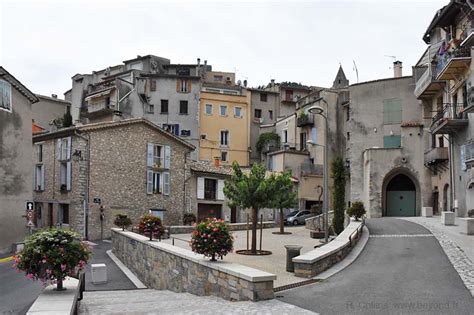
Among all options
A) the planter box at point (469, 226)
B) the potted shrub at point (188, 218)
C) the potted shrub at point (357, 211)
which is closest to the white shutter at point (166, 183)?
the potted shrub at point (188, 218)

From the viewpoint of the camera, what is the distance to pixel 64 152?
116 ft

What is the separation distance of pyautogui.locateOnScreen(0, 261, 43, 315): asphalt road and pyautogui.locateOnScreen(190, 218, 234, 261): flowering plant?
13.6 ft

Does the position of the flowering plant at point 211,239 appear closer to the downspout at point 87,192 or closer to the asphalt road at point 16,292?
the asphalt road at point 16,292

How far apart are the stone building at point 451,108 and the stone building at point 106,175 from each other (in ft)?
61.4

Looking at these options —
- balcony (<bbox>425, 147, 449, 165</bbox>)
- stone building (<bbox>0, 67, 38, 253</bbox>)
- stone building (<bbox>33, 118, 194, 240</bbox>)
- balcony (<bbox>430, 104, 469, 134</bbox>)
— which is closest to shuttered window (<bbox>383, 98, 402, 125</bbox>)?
balcony (<bbox>425, 147, 449, 165</bbox>)

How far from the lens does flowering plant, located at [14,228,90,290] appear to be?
28.3ft

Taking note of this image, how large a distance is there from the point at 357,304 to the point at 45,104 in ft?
189

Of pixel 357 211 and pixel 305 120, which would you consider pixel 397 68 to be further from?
pixel 357 211

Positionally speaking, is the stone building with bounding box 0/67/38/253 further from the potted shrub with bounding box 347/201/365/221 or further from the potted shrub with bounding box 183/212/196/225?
the potted shrub with bounding box 347/201/365/221

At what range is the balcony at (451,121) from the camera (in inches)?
1155

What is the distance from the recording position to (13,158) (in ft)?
92.5

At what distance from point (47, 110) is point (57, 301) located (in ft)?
187

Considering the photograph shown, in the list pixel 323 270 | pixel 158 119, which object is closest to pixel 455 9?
pixel 323 270

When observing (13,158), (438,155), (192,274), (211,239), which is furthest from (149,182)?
(211,239)
